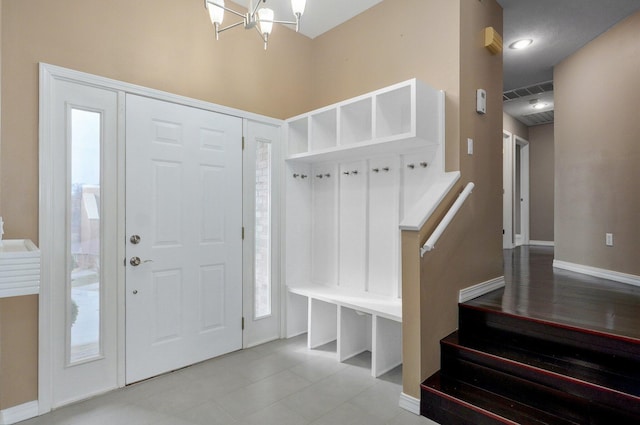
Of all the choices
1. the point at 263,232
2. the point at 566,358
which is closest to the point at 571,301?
the point at 566,358

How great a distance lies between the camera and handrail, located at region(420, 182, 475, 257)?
85.5 inches

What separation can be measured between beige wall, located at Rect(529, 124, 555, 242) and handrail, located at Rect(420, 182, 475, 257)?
231 inches

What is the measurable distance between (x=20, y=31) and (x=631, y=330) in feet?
13.9

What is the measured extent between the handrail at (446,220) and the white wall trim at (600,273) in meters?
2.43

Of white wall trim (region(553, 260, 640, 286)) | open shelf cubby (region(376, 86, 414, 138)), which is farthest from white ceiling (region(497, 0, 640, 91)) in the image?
white wall trim (region(553, 260, 640, 286))

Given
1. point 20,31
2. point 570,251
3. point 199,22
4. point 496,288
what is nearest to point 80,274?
point 20,31

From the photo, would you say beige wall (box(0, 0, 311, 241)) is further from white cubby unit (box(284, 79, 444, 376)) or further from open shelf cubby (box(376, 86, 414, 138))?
open shelf cubby (box(376, 86, 414, 138))

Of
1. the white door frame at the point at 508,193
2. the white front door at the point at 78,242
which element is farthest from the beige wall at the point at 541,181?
the white front door at the point at 78,242

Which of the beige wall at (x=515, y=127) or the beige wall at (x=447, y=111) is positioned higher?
the beige wall at (x=515, y=127)

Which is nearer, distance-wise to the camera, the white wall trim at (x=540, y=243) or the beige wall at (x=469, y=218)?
the beige wall at (x=469, y=218)

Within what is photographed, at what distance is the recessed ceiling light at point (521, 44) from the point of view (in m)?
4.03

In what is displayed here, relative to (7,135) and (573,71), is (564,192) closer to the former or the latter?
(573,71)

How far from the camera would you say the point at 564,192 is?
453cm

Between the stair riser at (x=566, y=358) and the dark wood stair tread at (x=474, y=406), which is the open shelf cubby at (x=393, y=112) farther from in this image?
the dark wood stair tread at (x=474, y=406)
